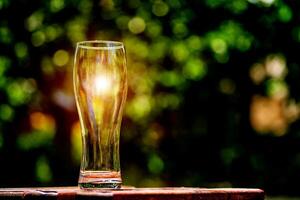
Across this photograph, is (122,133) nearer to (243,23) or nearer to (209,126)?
(209,126)

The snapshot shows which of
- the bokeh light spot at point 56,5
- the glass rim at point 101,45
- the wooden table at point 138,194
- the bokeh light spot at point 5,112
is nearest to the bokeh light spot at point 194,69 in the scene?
the bokeh light spot at point 56,5

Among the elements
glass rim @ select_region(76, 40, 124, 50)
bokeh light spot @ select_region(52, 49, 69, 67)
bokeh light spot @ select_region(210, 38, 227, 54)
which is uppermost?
glass rim @ select_region(76, 40, 124, 50)

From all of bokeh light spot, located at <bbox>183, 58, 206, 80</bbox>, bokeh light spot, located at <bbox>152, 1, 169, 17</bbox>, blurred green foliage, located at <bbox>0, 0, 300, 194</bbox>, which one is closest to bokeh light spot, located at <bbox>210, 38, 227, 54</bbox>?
blurred green foliage, located at <bbox>0, 0, 300, 194</bbox>

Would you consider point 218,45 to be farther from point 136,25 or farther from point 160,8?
point 136,25

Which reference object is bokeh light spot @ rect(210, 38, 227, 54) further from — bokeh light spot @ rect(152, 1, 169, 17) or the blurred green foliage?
bokeh light spot @ rect(152, 1, 169, 17)

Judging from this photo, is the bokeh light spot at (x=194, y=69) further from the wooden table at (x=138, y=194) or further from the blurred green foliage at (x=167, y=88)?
the wooden table at (x=138, y=194)

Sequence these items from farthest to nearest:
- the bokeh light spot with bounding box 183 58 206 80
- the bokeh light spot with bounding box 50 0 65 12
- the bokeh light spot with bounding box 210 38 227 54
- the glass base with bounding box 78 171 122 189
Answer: the bokeh light spot with bounding box 183 58 206 80, the bokeh light spot with bounding box 210 38 227 54, the bokeh light spot with bounding box 50 0 65 12, the glass base with bounding box 78 171 122 189
